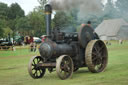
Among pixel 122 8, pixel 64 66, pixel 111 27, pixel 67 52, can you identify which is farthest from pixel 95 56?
pixel 111 27

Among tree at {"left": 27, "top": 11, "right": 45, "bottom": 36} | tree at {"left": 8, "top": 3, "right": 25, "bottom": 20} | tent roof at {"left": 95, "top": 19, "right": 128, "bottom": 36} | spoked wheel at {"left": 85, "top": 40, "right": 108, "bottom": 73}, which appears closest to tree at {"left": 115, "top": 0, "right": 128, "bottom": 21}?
spoked wheel at {"left": 85, "top": 40, "right": 108, "bottom": 73}

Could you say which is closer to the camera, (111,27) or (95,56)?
(95,56)

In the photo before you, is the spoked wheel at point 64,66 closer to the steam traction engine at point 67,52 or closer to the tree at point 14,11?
the steam traction engine at point 67,52

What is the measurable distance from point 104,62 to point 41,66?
3169mm

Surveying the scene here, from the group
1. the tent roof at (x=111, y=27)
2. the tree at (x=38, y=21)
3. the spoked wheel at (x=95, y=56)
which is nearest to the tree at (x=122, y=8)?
the spoked wheel at (x=95, y=56)

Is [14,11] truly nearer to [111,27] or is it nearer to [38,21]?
[111,27]

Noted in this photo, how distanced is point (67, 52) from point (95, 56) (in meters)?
1.56

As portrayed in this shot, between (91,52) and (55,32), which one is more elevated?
(55,32)

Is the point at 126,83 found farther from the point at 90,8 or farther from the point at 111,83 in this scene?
the point at 90,8

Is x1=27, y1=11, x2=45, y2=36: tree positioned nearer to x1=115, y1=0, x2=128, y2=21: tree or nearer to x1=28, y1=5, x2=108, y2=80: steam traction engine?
x1=115, y1=0, x2=128, y2=21: tree

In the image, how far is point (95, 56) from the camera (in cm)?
1084

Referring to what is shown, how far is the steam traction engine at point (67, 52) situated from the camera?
367 inches

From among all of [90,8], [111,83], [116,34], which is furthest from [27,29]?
[111,83]

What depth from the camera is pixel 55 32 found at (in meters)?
9.80
